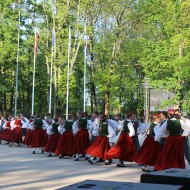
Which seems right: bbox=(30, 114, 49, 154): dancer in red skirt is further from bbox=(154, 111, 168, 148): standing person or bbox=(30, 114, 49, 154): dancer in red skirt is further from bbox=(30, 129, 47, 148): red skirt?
bbox=(154, 111, 168, 148): standing person

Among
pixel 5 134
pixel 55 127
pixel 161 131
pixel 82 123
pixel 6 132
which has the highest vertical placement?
pixel 82 123

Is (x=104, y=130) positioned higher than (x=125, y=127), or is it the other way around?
(x=125, y=127)

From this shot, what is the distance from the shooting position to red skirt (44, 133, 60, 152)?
18.0 meters

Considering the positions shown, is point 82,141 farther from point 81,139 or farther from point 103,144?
point 103,144

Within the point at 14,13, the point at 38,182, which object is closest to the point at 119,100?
the point at 14,13

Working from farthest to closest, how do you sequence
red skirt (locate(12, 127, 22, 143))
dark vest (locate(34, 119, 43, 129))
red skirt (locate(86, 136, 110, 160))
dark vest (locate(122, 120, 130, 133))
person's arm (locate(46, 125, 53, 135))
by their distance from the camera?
1. red skirt (locate(12, 127, 22, 143))
2. dark vest (locate(34, 119, 43, 129))
3. person's arm (locate(46, 125, 53, 135))
4. red skirt (locate(86, 136, 110, 160))
5. dark vest (locate(122, 120, 130, 133))

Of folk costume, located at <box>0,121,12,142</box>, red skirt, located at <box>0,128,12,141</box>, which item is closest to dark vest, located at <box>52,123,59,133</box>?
folk costume, located at <box>0,121,12,142</box>

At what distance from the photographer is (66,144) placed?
56.1 ft

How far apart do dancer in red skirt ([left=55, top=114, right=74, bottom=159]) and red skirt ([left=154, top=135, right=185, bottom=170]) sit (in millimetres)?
5572

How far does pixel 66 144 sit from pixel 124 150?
3.58 meters

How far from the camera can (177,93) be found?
29641mm

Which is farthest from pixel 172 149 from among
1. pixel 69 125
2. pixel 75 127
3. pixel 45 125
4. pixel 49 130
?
pixel 45 125

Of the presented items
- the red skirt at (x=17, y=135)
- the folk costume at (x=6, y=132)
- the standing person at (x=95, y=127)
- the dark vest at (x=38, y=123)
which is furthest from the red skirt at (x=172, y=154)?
the folk costume at (x=6, y=132)

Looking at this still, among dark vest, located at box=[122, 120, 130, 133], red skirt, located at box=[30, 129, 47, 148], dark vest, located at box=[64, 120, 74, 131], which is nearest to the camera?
dark vest, located at box=[122, 120, 130, 133]
